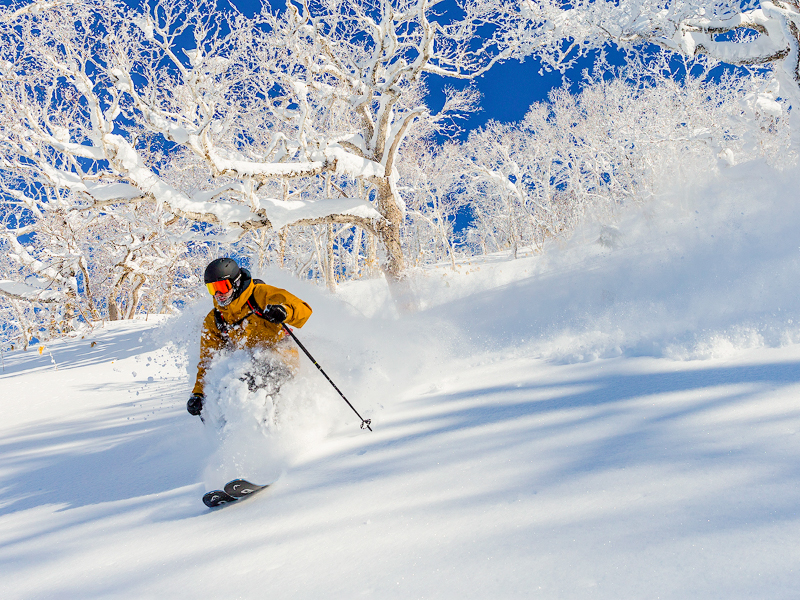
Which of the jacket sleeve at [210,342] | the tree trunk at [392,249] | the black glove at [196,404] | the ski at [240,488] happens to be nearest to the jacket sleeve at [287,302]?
the jacket sleeve at [210,342]

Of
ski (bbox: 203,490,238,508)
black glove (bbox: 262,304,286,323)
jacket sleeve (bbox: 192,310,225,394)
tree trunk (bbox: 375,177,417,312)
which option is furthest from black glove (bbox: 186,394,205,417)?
tree trunk (bbox: 375,177,417,312)

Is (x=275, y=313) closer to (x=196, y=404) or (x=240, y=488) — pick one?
(x=196, y=404)

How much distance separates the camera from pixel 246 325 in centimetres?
396

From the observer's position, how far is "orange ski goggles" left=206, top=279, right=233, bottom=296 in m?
3.73

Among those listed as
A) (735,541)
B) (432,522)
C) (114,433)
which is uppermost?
(735,541)

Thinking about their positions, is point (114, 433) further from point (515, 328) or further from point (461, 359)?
point (515, 328)

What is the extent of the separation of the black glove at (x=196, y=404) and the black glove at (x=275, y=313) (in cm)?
86

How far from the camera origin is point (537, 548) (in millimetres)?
1629

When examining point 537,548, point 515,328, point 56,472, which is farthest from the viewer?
point 515,328

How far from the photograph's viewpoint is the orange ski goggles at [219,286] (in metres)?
3.73

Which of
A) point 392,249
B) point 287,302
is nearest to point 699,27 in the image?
point 392,249

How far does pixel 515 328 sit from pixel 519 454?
435 centimetres

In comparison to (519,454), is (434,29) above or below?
above

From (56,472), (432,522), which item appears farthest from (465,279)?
(432,522)
